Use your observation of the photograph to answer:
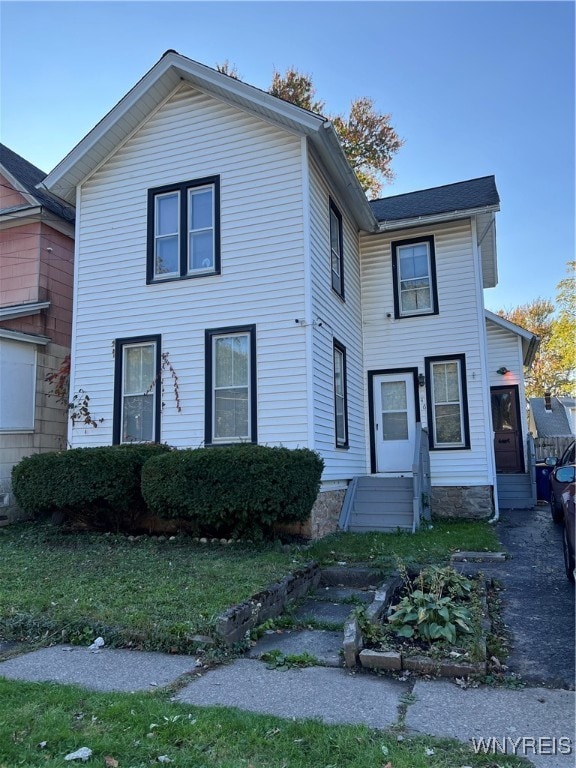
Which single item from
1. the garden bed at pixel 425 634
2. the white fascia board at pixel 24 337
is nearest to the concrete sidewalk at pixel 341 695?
the garden bed at pixel 425 634

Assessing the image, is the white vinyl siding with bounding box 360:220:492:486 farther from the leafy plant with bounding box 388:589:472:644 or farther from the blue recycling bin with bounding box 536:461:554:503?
the leafy plant with bounding box 388:589:472:644

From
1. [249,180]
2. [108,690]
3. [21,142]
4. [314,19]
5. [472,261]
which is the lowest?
[108,690]

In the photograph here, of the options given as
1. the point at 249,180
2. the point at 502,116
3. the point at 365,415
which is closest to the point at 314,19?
the point at 249,180

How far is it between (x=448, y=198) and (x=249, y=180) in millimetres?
5018

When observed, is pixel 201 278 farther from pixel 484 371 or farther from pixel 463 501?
pixel 463 501

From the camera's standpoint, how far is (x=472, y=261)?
38.0 feet

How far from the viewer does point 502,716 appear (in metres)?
3.24

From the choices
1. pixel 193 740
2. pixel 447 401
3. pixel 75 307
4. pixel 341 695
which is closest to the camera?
pixel 193 740

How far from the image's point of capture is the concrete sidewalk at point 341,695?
3.08m

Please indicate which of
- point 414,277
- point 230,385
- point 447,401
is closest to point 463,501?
point 447,401

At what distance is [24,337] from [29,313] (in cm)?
88

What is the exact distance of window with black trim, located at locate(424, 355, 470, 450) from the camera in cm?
1134

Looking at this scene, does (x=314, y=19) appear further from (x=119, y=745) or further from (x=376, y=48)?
(x=119, y=745)

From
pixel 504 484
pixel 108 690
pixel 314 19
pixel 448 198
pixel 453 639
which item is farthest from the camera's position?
pixel 504 484
